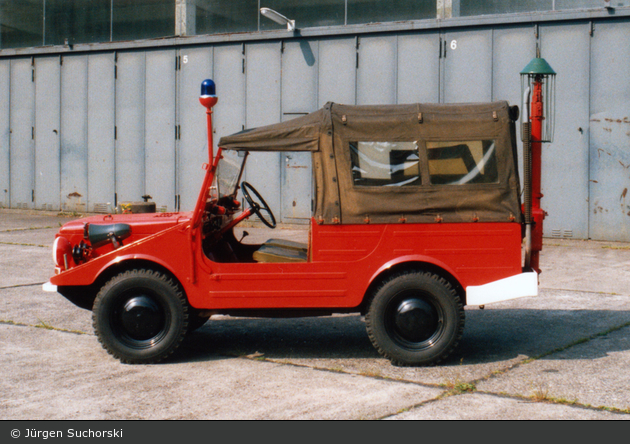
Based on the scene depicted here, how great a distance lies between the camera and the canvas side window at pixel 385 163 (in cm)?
532

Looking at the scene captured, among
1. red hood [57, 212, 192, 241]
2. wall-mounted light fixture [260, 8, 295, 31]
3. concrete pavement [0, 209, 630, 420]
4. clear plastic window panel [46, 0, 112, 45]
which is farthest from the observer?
clear plastic window panel [46, 0, 112, 45]

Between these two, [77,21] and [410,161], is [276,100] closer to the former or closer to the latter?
[77,21]

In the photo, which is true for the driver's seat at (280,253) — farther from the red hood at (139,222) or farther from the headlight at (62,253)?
the headlight at (62,253)

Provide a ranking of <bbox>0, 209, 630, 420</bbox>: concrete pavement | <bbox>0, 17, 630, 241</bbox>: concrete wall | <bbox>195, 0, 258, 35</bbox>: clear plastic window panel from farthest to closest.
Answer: <bbox>195, 0, 258, 35</bbox>: clear plastic window panel
<bbox>0, 17, 630, 241</bbox>: concrete wall
<bbox>0, 209, 630, 420</bbox>: concrete pavement

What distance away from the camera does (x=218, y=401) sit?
442 cm

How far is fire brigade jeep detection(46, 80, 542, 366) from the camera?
5.24m

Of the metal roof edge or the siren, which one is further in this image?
the metal roof edge

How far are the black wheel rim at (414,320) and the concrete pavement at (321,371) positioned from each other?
0.23m

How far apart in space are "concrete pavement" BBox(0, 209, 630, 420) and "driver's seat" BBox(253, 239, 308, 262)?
784 mm

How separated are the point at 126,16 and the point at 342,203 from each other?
13.7 metres

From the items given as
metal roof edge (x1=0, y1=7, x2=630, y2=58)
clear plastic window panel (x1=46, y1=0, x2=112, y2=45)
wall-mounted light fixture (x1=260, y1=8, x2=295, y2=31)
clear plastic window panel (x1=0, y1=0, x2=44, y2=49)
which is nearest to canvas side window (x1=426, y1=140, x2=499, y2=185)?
metal roof edge (x1=0, y1=7, x2=630, y2=58)

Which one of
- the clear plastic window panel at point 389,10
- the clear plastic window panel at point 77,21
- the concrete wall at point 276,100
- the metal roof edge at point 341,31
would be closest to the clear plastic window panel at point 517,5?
the metal roof edge at point 341,31

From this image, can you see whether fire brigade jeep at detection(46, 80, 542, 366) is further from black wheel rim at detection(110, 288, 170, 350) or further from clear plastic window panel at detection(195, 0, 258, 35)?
clear plastic window panel at detection(195, 0, 258, 35)

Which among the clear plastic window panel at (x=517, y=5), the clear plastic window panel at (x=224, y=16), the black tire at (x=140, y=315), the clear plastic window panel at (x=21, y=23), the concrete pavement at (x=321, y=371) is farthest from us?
the clear plastic window panel at (x=21, y=23)
